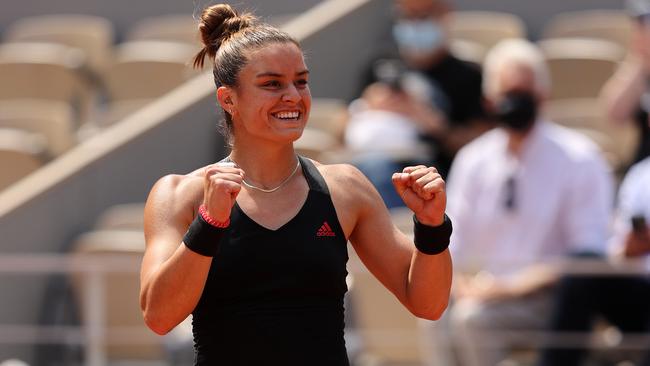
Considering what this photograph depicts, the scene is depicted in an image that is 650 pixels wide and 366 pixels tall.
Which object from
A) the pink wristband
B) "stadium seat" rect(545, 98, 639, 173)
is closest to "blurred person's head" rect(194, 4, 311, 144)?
the pink wristband

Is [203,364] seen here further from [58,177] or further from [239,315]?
[58,177]

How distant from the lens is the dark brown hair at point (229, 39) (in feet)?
10.3

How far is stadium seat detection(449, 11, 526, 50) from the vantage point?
8.16m

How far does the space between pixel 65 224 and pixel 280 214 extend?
4189mm

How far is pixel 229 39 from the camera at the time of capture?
3203 millimetres

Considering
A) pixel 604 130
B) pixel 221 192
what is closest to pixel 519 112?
pixel 604 130

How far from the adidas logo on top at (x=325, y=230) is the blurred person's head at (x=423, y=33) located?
14.5ft

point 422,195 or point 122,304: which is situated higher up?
point 122,304

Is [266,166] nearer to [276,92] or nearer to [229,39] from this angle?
A: [276,92]

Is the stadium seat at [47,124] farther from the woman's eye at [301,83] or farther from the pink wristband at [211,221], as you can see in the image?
the pink wristband at [211,221]

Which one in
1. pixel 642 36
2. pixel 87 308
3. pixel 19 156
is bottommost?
pixel 87 308

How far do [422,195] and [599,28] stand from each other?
5.41m

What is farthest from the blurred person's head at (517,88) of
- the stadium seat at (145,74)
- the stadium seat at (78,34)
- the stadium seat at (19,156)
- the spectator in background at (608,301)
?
the stadium seat at (78,34)

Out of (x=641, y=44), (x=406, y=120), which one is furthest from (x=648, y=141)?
(x=406, y=120)
